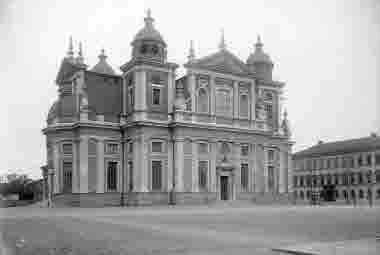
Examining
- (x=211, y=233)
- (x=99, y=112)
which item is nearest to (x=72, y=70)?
(x=99, y=112)

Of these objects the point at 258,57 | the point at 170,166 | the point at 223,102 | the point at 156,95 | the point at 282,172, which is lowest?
the point at 282,172

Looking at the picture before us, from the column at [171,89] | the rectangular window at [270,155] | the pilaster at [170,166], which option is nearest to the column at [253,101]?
the rectangular window at [270,155]

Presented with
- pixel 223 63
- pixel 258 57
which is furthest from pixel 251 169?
pixel 258 57


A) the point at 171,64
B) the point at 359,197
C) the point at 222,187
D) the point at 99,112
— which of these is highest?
the point at 171,64

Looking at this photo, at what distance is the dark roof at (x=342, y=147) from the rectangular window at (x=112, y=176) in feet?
152

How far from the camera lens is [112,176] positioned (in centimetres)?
4216

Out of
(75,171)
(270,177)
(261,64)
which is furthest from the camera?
(261,64)

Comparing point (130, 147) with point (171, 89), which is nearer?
point (130, 147)

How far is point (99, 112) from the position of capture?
4294 cm

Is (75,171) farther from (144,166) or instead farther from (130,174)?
(144,166)

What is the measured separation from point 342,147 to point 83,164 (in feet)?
176

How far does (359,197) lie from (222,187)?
132 feet

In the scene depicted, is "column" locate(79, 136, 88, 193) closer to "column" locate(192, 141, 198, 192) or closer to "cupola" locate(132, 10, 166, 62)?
"cupola" locate(132, 10, 166, 62)

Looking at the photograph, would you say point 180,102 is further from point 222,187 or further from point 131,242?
point 131,242
